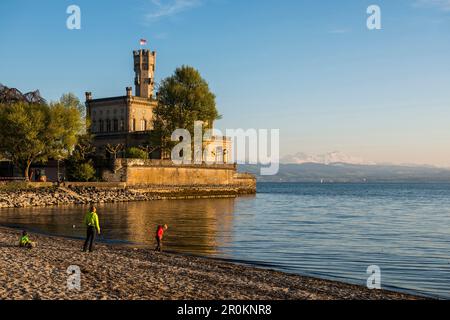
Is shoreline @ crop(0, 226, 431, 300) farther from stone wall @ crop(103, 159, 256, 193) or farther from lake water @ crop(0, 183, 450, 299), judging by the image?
stone wall @ crop(103, 159, 256, 193)

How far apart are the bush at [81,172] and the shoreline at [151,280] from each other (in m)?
52.1

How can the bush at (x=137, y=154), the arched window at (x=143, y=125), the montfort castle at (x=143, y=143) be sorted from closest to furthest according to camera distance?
the montfort castle at (x=143, y=143) < the bush at (x=137, y=154) < the arched window at (x=143, y=125)

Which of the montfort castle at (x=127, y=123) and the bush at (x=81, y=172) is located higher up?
the montfort castle at (x=127, y=123)

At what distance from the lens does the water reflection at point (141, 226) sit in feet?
109

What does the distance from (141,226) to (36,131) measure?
36185 mm

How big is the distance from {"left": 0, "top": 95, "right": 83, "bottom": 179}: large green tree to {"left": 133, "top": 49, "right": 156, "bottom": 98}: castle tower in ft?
118

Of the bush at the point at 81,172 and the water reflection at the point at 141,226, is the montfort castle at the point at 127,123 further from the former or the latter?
the water reflection at the point at 141,226

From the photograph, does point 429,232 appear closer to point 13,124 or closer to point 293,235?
point 293,235

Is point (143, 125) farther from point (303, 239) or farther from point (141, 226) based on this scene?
point (303, 239)

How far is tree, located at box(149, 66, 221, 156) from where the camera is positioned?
89.2 m

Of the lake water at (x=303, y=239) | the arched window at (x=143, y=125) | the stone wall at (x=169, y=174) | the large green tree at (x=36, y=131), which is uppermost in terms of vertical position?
the arched window at (x=143, y=125)

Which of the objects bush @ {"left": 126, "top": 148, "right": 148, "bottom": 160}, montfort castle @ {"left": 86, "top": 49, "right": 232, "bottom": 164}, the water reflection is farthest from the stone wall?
the water reflection

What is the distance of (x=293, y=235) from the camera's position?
3941 centimetres

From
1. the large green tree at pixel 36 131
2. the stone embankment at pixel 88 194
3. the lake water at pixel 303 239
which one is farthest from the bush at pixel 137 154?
the lake water at pixel 303 239
